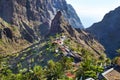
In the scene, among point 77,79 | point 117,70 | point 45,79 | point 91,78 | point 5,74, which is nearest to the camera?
point 91,78

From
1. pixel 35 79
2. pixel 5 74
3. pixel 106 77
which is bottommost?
pixel 106 77

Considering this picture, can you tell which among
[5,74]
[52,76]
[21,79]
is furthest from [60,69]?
[5,74]

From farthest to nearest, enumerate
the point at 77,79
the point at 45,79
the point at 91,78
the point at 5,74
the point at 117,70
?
the point at 5,74 < the point at 45,79 < the point at 117,70 < the point at 77,79 < the point at 91,78

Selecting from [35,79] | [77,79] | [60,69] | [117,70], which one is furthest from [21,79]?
[117,70]

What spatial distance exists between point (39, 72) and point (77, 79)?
24.1m

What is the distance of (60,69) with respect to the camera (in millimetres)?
171375

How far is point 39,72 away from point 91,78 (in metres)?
37.8

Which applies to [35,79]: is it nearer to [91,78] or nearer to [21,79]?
[21,79]

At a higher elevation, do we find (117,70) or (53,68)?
(53,68)

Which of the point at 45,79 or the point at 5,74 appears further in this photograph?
the point at 5,74

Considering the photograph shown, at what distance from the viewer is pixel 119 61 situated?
573ft

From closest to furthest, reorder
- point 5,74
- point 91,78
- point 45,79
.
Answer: point 91,78 < point 45,79 < point 5,74

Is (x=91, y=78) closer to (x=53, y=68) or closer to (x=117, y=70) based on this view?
(x=117, y=70)

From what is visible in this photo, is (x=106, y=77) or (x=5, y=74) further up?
(x=5, y=74)
